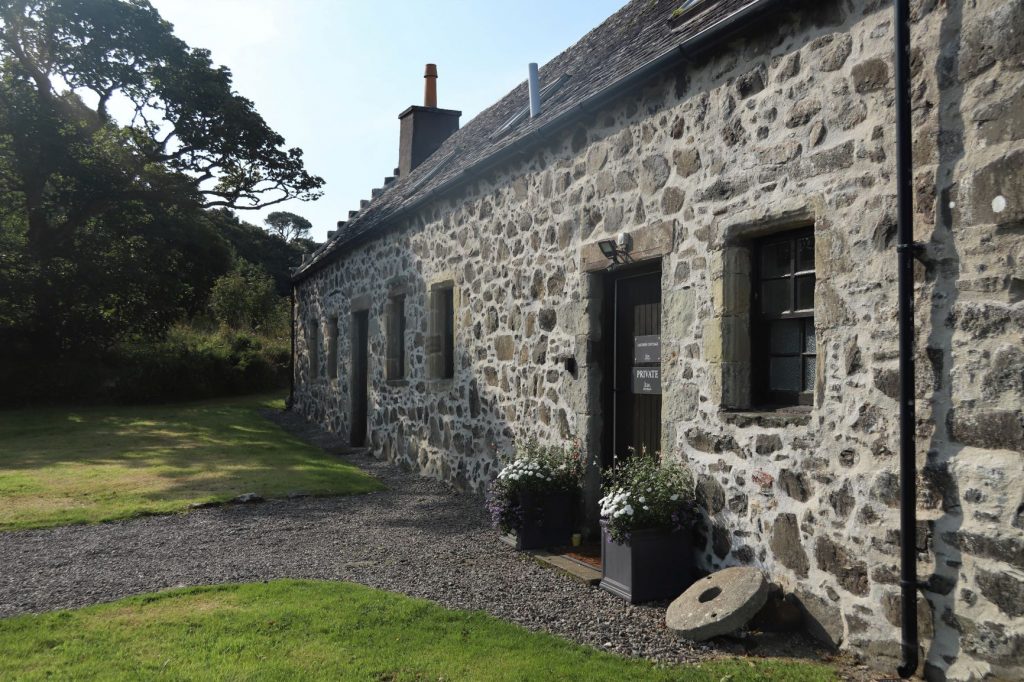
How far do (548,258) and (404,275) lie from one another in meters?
4.49

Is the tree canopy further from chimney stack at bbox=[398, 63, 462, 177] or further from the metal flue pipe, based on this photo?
the metal flue pipe

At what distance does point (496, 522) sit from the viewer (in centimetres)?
720

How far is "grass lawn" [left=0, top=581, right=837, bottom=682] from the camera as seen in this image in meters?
4.14

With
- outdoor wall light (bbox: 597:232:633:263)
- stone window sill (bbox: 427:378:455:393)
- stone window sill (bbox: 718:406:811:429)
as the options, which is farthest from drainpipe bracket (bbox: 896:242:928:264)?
stone window sill (bbox: 427:378:455:393)

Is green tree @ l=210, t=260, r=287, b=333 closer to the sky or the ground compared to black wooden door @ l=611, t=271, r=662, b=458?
closer to the sky

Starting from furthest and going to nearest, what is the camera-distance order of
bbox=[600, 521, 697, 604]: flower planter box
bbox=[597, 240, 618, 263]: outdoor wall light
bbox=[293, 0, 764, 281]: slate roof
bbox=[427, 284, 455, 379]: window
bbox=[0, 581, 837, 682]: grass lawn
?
bbox=[427, 284, 455, 379]: window, bbox=[597, 240, 618, 263]: outdoor wall light, bbox=[293, 0, 764, 281]: slate roof, bbox=[600, 521, 697, 604]: flower planter box, bbox=[0, 581, 837, 682]: grass lawn

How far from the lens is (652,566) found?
5.46 meters

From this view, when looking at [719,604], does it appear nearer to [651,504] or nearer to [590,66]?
[651,504]

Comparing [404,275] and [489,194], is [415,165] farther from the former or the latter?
[489,194]

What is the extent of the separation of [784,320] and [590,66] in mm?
4878

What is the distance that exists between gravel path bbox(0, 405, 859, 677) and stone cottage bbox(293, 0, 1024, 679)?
2.99 feet

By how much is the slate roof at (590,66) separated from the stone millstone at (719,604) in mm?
3738

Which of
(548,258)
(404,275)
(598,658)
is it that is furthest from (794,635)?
(404,275)

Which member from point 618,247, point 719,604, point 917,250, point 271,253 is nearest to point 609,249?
point 618,247
